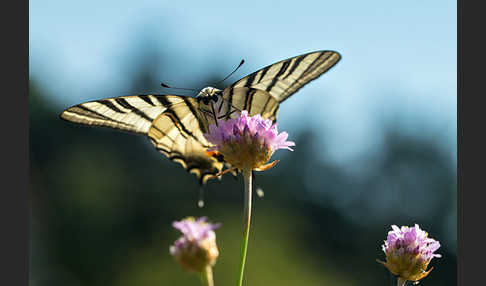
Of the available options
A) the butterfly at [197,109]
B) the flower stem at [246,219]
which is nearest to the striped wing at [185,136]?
the butterfly at [197,109]

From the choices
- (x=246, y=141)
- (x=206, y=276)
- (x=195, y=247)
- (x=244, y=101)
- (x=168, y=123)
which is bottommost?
(x=206, y=276)

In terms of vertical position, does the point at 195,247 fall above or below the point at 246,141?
below

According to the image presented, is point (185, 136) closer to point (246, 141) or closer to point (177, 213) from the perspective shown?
point (246, 141)

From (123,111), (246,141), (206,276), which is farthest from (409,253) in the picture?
(123,111)

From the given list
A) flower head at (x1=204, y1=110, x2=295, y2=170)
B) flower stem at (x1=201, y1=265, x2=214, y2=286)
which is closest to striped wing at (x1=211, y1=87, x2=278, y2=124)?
flower head at (x1=204, y1=110, x2=295, y2=170)

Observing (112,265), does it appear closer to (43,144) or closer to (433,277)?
(43,144)

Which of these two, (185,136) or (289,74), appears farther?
(185,136)
